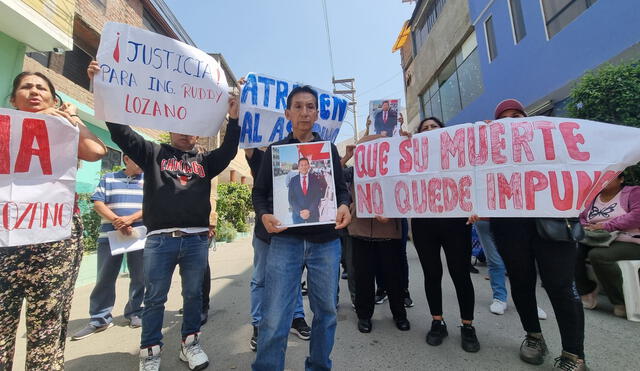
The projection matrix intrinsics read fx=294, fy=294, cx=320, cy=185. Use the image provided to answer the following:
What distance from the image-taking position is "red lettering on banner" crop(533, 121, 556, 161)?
2.21 meters

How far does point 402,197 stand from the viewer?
9.16 ft

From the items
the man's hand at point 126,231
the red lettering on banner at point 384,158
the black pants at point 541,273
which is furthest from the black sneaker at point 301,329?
the man's hand at point 126,231

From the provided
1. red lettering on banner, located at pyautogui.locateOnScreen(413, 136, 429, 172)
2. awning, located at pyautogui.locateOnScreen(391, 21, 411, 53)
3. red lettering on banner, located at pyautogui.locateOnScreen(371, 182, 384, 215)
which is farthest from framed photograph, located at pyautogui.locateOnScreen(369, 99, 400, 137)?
awning, located at pyautogui.locateOnScreen(391, 21, 411, 53)

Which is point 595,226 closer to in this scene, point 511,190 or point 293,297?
point 511,190

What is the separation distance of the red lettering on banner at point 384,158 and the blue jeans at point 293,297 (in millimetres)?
1346

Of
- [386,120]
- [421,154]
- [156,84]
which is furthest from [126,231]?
[386,120]

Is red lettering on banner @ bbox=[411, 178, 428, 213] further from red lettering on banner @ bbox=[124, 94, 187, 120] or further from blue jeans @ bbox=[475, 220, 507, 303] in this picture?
red lettering on banner @ bbox=[124, 94, 187, 120]

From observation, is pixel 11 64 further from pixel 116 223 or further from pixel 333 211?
pixel 333 211

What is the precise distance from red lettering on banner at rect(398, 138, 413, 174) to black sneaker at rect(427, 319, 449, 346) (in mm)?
1419

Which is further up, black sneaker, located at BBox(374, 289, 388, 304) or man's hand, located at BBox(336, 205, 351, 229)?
man's hand, located at BBox(336, 205, 351, 229)

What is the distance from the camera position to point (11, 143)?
5.14 feet

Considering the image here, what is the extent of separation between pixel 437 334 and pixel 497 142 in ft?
5.70

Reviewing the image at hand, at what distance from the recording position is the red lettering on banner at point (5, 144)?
153cm

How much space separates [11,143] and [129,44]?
108 cm
